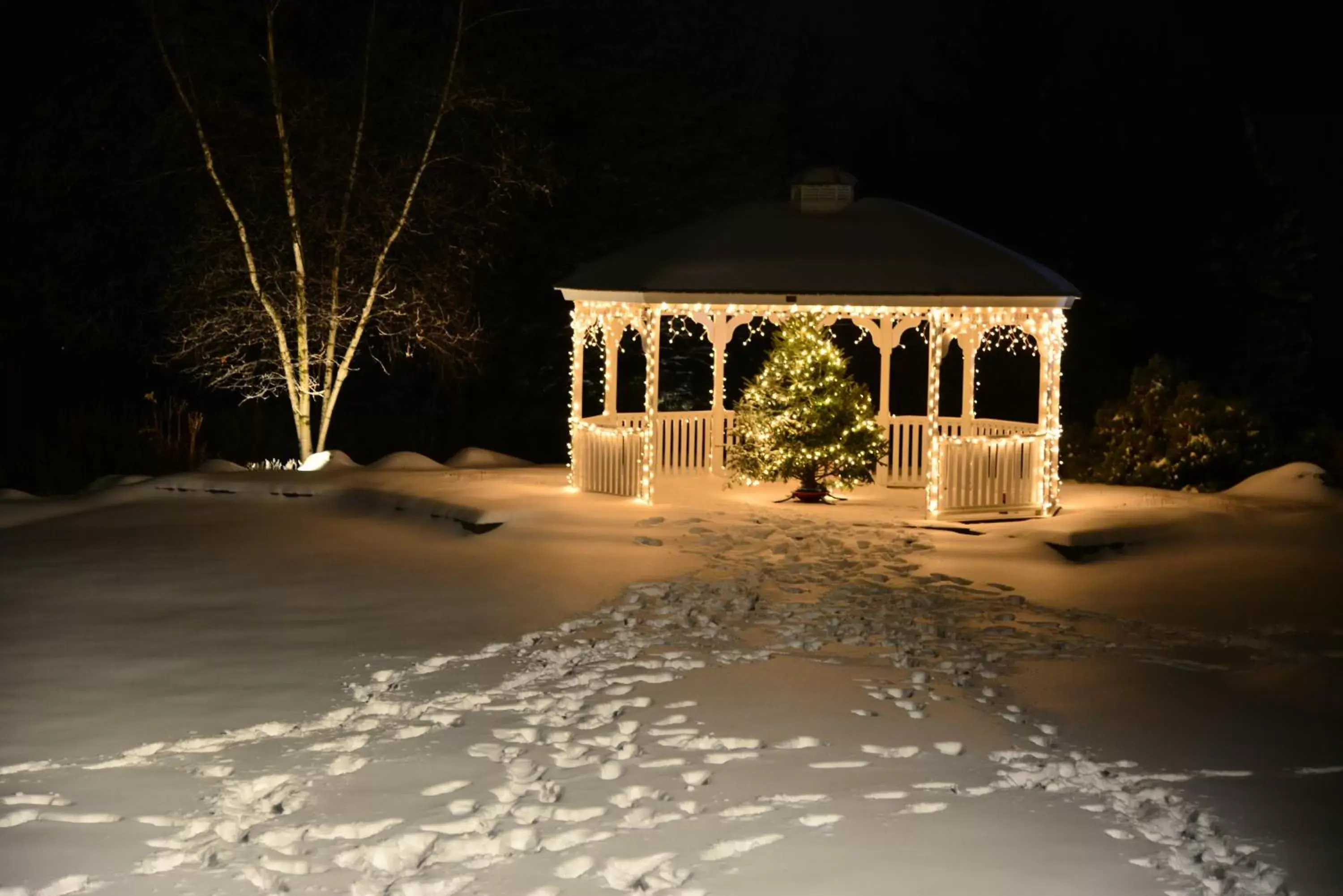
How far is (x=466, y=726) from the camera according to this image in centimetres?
843

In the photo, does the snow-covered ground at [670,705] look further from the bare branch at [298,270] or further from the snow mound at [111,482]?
the bare branch at [298,270]

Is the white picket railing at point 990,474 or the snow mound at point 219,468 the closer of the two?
the white picket railing at point 990,474

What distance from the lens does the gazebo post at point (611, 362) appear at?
1800 cm

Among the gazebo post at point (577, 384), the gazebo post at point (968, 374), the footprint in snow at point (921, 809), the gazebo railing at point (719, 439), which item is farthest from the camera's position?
the gazebo railing at point (719, 439)

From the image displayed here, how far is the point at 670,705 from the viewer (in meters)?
8.91

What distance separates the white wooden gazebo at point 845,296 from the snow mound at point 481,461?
104 inches

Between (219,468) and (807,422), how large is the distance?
Answer: 23.6 ft

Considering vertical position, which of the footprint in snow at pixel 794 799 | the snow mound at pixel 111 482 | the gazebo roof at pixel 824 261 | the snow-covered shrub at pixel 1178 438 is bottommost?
the footprint in snow at pixel 794 799

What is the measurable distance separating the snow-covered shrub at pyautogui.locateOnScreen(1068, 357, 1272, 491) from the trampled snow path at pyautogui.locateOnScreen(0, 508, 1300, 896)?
25.1ft

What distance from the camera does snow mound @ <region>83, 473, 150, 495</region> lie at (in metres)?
18.3

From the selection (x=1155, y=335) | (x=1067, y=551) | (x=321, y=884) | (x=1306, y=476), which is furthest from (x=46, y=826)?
(x=1155, y=335)

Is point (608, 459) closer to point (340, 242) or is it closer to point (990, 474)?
point (990, 474)

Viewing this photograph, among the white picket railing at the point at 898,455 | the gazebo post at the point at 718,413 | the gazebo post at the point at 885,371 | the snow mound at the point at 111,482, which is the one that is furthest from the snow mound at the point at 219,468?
the gazebo post at the point at 885,371

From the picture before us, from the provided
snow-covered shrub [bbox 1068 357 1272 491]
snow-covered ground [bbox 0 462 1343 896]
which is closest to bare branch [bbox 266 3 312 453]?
snow-covered ground [bbox 0 462 1343 896]
